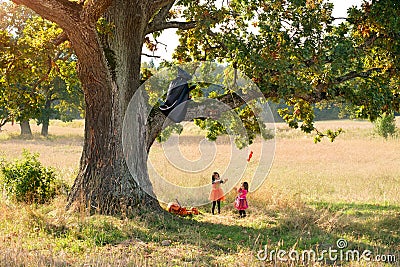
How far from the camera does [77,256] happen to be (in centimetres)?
848

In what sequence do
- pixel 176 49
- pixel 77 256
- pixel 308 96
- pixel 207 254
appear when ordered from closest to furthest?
pixel 77 256 → pixel 207 254 → pixel 308 96 → pixel 176 49

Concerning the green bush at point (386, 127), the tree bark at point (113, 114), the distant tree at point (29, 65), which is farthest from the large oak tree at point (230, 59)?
the green bush at point (386, 127)

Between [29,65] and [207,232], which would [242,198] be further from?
[29,65]

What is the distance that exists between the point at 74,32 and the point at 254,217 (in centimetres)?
653

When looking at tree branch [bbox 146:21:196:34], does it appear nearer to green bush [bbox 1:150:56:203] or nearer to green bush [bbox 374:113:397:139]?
green bush [bbox 1:150:56:203]

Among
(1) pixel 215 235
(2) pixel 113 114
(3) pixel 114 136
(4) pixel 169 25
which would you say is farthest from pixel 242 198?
(4) pixel 169 25

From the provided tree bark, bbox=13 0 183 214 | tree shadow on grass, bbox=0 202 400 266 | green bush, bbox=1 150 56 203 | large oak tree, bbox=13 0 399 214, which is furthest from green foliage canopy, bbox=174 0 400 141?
green bush, bbox=1 150 56 203

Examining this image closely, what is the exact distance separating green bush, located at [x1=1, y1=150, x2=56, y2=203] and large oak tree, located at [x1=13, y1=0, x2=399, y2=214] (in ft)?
6.65

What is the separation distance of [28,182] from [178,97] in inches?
202

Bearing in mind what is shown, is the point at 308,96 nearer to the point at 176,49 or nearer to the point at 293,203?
the point at 293,203

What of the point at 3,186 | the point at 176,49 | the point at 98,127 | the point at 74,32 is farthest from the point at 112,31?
the point at 3,186

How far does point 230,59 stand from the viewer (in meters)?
13.0

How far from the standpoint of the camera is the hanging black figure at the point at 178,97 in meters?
12.2

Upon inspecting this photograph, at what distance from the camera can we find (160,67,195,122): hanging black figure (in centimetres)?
1219
